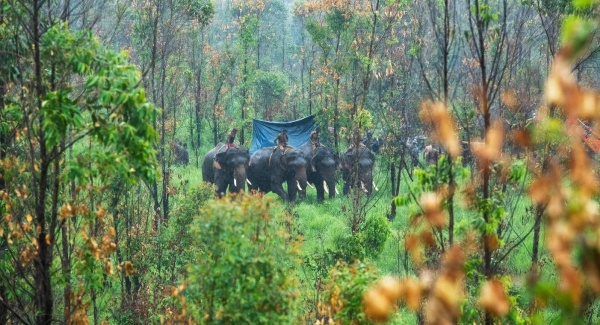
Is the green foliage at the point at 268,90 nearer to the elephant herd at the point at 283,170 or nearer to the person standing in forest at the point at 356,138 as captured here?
the elephant herd at the point at 283,170

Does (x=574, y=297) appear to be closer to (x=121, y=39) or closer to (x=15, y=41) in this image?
(x=15, y=41)

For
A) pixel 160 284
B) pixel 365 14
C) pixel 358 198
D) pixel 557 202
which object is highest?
pixel 365 14

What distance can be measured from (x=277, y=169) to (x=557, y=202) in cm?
2093

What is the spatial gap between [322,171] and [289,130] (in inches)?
158

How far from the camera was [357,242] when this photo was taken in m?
12.3

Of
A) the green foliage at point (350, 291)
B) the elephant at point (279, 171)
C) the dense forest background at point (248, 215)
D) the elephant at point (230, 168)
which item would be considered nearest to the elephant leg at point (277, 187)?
the elephant at point (279, 171)

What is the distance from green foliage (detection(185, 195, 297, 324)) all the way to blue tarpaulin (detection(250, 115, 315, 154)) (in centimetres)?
1910

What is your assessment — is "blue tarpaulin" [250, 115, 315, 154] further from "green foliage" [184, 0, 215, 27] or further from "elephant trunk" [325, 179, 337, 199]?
"green foliage" [184, 0, 215, 27]

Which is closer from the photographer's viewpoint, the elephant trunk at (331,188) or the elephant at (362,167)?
the elephant at (362,167)

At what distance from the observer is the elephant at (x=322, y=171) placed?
2242 centimetres

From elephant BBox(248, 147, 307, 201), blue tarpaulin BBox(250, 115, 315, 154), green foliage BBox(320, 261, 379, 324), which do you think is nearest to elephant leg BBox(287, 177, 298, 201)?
elephant BBox(248, 147, 307, 201)

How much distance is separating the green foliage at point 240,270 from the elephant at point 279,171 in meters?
15.7

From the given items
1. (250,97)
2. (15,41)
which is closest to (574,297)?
(15,41)

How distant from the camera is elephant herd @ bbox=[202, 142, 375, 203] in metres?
22.2
